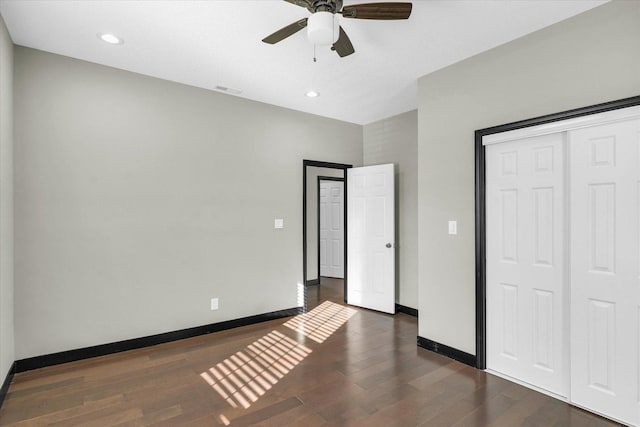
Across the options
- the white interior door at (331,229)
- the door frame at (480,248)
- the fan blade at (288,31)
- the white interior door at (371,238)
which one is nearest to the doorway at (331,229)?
the white interior door at (331,229)

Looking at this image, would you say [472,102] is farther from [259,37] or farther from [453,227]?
[259,37]

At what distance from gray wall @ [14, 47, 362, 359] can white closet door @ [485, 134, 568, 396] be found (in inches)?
96.6

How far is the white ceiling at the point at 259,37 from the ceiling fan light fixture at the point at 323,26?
482 mm

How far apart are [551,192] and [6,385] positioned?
14.4ft

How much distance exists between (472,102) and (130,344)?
402cm

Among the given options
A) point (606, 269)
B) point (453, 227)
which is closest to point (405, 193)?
point (453, 227)

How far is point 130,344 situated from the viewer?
3.26 metres

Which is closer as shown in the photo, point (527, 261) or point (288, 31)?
point (288, 31)

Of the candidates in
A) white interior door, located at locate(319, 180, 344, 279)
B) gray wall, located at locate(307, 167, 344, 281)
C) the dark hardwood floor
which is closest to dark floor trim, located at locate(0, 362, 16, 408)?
the dark hardwood floor

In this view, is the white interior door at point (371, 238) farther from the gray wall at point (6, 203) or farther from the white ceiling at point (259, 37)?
the gray wall at point (6, 203)

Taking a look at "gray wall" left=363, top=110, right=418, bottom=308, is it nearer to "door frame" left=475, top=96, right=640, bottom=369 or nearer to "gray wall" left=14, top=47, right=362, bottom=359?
"gray wall" left=14, top=47, right=362, bottom=359

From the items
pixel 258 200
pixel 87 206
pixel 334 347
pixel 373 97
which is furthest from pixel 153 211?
pixel 373 97

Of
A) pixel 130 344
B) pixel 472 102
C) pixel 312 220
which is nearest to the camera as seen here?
pixel 472 102

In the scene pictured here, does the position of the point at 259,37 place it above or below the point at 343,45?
above
